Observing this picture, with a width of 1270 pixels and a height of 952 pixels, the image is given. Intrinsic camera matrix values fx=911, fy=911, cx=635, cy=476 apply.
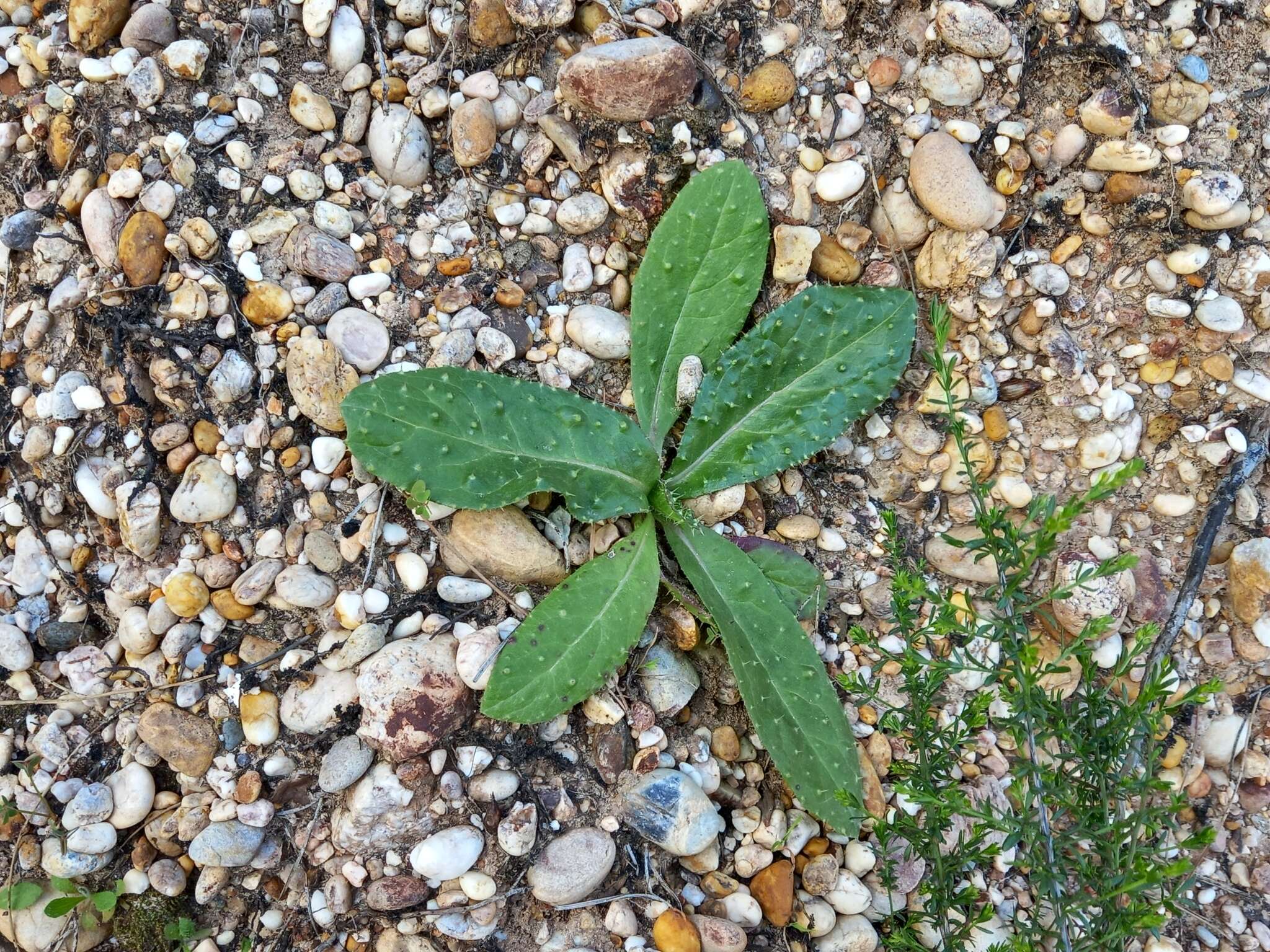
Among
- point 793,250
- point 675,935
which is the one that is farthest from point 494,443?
point 675,935

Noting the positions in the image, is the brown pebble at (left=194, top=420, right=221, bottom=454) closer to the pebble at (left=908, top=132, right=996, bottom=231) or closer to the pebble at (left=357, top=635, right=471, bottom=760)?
the pebble at (left=357, top=635, right=471, bottom=760)

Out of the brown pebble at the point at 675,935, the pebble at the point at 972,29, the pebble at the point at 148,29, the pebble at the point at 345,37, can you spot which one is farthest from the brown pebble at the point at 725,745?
the pebble at the point at 148,29

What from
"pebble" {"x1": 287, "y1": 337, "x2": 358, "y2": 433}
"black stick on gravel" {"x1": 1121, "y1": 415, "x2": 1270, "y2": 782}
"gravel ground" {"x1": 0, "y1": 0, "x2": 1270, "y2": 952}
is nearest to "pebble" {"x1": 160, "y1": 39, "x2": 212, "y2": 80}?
"gravel ground" {"x1": 0, "y1": 0, "x2": 1270, "y2": 952}

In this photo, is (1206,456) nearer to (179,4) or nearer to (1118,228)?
(1118,228)

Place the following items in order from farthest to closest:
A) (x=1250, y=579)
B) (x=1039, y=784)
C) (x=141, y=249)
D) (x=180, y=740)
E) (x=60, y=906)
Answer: (x=1250, y=579), (x=141, y=249), (x=180, y=740), (x=60, y=906), (x=1039, y=784)

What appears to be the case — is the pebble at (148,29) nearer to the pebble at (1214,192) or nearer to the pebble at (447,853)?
the pebble at (447,853)

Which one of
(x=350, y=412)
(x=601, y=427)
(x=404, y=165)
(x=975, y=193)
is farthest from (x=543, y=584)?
(x=975, y=193)

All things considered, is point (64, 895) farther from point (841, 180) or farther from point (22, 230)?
point (841, 180)
